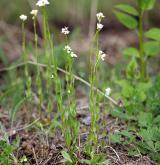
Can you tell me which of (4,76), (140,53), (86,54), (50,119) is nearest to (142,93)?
(140,53)

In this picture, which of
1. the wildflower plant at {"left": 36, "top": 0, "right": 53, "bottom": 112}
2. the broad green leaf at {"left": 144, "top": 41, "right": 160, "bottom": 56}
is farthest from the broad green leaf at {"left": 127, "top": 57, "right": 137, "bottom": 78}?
the wildflower plant at {"left": 36, "top": 0, "right": 53, "bottom": 112}

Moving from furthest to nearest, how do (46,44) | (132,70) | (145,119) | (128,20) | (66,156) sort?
(128,20) < (132,70) < (46,44) < (145,119) < (66,156)

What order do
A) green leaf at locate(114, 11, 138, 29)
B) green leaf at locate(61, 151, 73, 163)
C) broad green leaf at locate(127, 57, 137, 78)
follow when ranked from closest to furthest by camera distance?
green leaf at locate(61, 151, 73, 163), broad green leaf at locate(127, 57, 137, 78), green leaf at locate(114, 11, 138, 29)

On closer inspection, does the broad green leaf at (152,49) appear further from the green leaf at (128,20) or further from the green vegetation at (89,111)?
the green leaf at (128,20)

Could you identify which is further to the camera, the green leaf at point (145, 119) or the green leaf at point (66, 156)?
the green leaf at point (145, 119)

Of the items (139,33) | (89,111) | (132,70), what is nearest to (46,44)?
(89,111)

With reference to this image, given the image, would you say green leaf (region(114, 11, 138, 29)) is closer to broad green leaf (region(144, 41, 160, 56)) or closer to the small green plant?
the small green plant

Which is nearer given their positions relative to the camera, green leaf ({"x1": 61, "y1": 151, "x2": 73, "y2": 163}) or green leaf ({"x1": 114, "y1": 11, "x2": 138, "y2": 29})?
green leaf ({"x1": 61, "y1": 151, "x2": 73, "y2": 163})

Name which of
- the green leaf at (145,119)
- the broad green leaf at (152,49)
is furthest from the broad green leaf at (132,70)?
the green leaf at (145,119)

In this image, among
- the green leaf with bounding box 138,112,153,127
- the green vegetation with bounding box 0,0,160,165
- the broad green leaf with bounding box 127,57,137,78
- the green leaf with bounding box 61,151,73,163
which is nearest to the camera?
the green leaf with bounding box 61,151,73,163

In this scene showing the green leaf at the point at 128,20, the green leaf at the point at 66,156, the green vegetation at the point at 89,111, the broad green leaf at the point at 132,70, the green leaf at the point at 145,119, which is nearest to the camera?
the green leaf at the point at 66,156

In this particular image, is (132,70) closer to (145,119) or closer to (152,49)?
(152,49)
